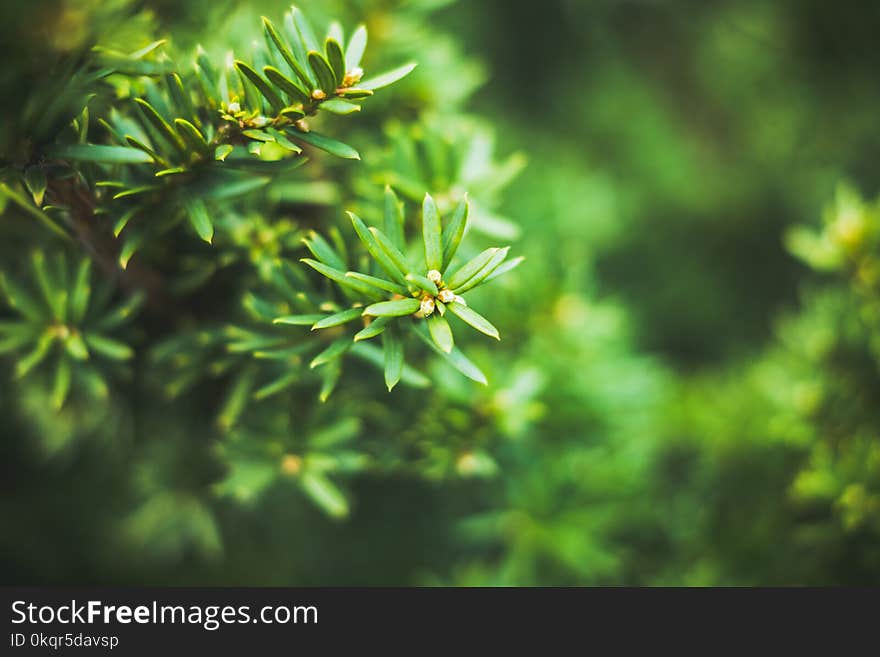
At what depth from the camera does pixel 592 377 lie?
3.53 ft

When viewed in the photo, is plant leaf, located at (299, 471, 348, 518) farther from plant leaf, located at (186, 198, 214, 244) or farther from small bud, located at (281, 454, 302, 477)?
plant leaf, located at (186, 198, 214, 244)

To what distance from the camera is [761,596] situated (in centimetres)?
93

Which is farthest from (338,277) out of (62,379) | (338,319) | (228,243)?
(62,379)

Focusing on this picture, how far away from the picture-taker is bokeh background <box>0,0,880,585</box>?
3.25 ft

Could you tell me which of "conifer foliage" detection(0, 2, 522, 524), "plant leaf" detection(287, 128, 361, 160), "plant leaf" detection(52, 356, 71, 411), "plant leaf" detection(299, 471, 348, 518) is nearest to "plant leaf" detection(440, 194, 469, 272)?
"conifer foliage" detection(0, 2, 522, 524)

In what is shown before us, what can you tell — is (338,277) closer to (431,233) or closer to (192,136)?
(431,233)

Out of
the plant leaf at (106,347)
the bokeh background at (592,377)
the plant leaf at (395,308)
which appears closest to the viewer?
the plant leaf at (395,308)

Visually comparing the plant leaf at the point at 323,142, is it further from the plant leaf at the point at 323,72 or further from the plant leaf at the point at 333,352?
the plant leaf at the point at 333,352

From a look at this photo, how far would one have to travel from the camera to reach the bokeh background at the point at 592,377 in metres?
0.99

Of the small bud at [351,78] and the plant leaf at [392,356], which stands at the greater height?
the small bud at [351,78]

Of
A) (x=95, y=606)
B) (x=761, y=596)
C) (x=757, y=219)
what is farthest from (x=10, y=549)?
(x=757, y=219)

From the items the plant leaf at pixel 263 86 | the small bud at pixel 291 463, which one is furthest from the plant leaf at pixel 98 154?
the small bud at pixel 291 463

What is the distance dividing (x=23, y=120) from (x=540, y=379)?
2.23 feet

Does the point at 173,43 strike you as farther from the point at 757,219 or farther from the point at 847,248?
the point at 757,219
